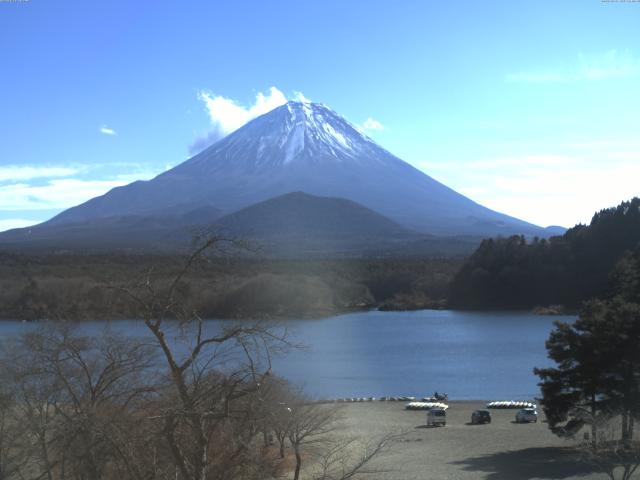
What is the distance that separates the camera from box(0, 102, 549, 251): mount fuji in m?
90.4

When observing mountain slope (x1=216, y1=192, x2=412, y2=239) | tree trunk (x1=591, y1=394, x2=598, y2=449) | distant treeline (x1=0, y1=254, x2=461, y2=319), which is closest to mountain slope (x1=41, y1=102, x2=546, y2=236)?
mountain slope (x1=216, y1=192, x2=412, y2=239)

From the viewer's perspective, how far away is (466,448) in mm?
13250

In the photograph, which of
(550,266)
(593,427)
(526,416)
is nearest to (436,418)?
(526,416)

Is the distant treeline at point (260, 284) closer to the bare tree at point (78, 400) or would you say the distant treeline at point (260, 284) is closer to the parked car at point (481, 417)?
the parked car at point (481, 417)

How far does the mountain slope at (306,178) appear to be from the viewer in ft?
301

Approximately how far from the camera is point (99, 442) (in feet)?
13.9

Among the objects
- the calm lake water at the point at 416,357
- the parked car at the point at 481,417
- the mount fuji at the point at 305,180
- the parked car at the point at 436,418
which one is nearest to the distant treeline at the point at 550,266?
the calm lake water at the point at 416,357

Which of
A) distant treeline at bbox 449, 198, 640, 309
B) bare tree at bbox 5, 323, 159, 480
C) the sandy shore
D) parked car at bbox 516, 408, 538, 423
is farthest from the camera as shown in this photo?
distant treeline at bbox 449, 198, 640, 309

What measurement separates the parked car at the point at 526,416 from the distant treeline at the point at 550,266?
29.2 meters

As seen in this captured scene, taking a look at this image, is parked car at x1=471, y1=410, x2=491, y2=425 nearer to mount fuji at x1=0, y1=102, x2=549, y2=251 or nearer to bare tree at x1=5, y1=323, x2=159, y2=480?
bare tree at x1=5, y1=323, x2=159, y2=480

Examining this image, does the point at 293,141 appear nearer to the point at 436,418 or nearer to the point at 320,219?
the point at 320,219

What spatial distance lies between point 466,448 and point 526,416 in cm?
331

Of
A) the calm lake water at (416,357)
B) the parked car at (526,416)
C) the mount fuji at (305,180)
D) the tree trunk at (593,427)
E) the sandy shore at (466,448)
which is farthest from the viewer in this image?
the mount fuji at (305,180)

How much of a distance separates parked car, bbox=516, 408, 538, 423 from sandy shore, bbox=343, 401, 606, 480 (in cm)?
18
